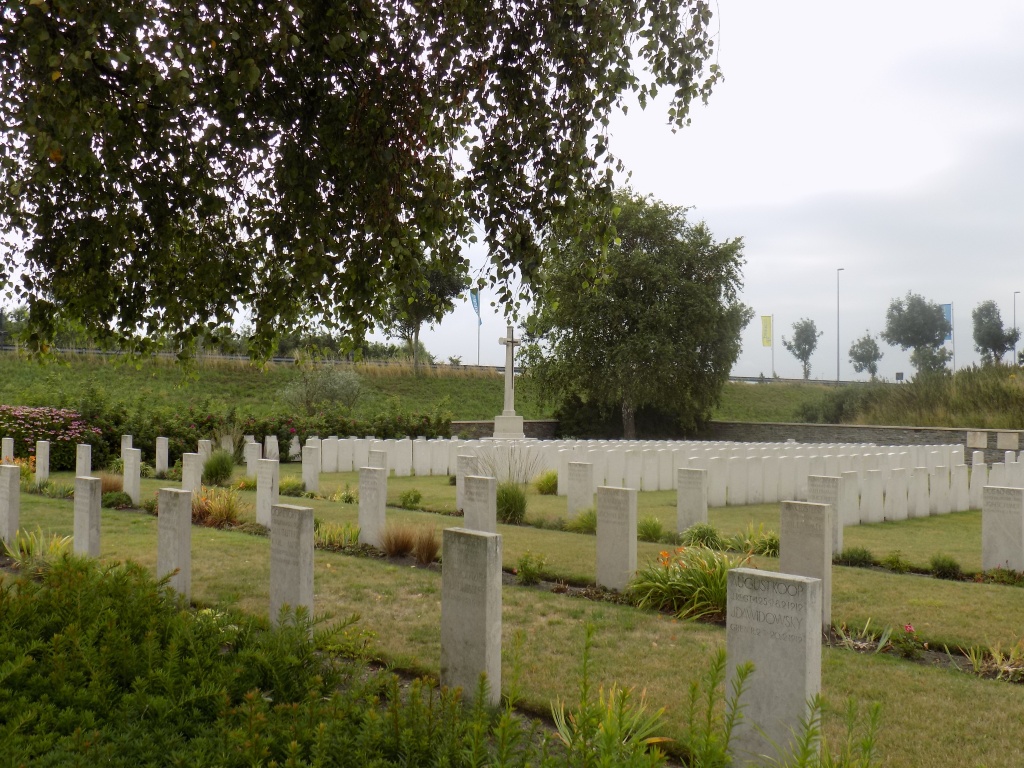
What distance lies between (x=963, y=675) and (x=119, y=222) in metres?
6.64

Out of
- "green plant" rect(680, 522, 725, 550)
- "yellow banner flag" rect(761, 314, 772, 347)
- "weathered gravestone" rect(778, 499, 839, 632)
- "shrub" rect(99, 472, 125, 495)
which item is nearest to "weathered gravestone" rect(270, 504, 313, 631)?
"weathered gravestone" rect(778, 499, 839, 632)

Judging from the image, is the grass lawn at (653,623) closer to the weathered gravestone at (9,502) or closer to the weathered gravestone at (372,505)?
the weathered gravestone at (372,505)

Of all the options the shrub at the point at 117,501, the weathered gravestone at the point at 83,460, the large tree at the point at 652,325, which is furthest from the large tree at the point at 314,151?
the large tree at the point at 652,325

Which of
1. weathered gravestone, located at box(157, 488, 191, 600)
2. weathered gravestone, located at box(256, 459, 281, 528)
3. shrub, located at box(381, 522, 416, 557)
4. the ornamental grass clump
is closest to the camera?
the ornamental grass clump

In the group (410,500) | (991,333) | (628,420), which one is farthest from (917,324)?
(410,500)

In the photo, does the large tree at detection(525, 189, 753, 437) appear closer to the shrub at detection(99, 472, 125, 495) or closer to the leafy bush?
the shrub at detection(99, 472, 125, 495)

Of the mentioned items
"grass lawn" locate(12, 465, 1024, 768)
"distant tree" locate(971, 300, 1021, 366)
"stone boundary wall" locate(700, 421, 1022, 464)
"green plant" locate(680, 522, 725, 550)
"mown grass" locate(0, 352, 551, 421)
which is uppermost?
"distant tree" locate(971, 300, 1021, 366)

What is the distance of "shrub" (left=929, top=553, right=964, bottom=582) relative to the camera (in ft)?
28.1

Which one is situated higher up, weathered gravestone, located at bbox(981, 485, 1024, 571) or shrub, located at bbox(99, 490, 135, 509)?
weathered gravestone, located at bbox(981, 485, 1024, 571)

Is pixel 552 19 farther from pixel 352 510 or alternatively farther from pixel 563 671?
pixel 352 510

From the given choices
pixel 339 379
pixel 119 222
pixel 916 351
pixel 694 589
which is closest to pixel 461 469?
pixel 694 589

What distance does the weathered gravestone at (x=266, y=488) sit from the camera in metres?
11.3

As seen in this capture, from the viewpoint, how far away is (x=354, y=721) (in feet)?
13.4

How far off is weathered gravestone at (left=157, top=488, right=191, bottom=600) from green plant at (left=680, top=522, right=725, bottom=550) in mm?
5362
